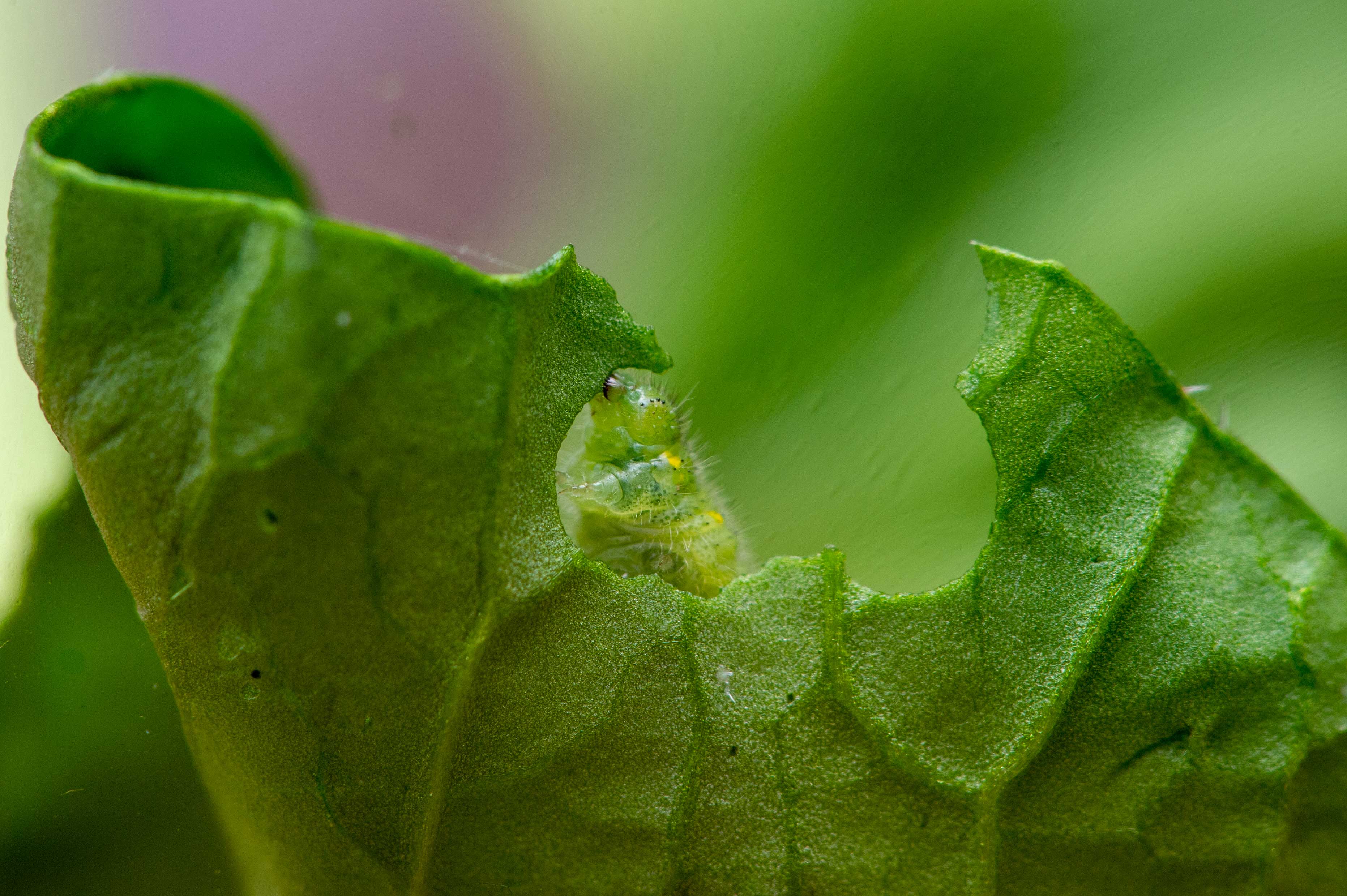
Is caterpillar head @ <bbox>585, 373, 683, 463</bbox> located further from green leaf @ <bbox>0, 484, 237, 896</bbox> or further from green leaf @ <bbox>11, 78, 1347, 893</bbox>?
green leaf @ <bbox>0, 484, 237, 896</bbox>

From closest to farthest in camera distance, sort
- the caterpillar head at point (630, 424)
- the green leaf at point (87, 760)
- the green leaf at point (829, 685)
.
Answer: the green leaf at point (829, 685)
the green leaf at point (87, 760)
the caterpillar head at point (630, 424)

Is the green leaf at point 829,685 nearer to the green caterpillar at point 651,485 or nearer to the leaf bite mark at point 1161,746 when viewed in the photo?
the leaf bite mark at point 1161,746

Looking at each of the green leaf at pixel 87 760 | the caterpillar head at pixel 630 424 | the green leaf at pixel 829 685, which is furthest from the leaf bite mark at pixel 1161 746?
the green leaf at pixel 87 760

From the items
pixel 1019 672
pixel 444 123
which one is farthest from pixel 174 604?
pixel 444 123

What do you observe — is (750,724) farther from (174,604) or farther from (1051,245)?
(1051,245)

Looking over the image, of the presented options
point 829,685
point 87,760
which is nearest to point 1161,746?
point 829,685

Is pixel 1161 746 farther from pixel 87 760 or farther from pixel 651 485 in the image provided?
pixel 87 760
